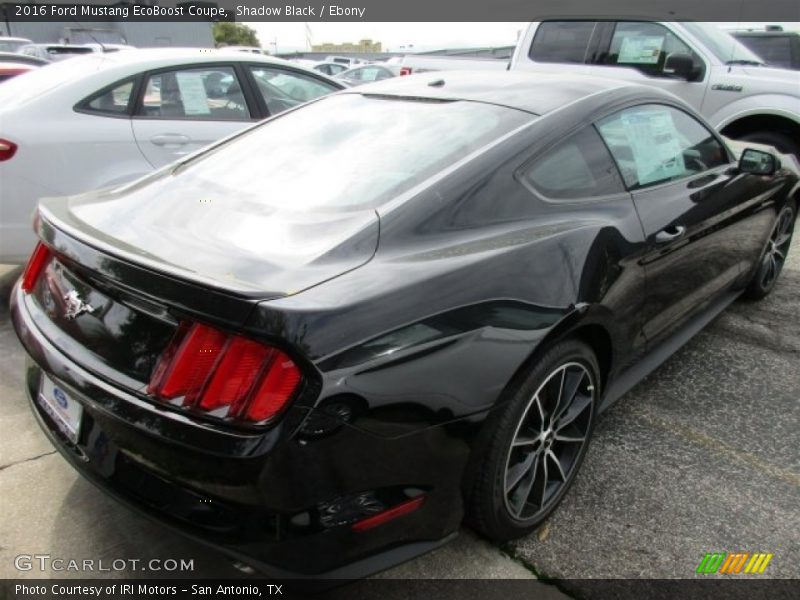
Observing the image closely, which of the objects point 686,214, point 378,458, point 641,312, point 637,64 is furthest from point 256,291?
point 637,64

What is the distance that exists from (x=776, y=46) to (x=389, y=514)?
7.00 meters

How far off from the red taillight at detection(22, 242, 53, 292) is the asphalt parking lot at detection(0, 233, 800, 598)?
773mm

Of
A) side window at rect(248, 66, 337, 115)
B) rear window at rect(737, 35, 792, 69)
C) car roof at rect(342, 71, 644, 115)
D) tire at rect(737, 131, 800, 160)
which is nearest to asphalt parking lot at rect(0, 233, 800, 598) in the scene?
car roof at rect(342, 71, 644, 115)

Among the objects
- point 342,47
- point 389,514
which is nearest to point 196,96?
point 389,514

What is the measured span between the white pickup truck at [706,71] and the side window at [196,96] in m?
3.99

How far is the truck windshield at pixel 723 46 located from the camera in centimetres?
614

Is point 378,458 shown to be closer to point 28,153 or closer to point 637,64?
point 28,153

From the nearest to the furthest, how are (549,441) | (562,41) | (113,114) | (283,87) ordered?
(549,441)
(113,114)
(283,87)
(562,41)

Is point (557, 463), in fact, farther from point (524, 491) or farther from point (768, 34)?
point (768, 34)

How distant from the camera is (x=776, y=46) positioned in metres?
6.54

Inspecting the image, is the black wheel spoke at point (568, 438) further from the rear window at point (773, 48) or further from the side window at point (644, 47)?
the rear window at point (773, 48)

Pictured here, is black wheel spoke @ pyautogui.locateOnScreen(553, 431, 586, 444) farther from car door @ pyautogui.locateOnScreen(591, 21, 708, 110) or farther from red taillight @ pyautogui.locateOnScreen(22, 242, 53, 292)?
car door @ pyautogui.locateOnScreen(591, 21, 708, 110)

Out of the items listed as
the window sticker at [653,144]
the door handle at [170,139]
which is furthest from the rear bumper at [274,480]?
the door handle at [170,139]

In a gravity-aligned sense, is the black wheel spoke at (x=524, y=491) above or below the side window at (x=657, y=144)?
below
